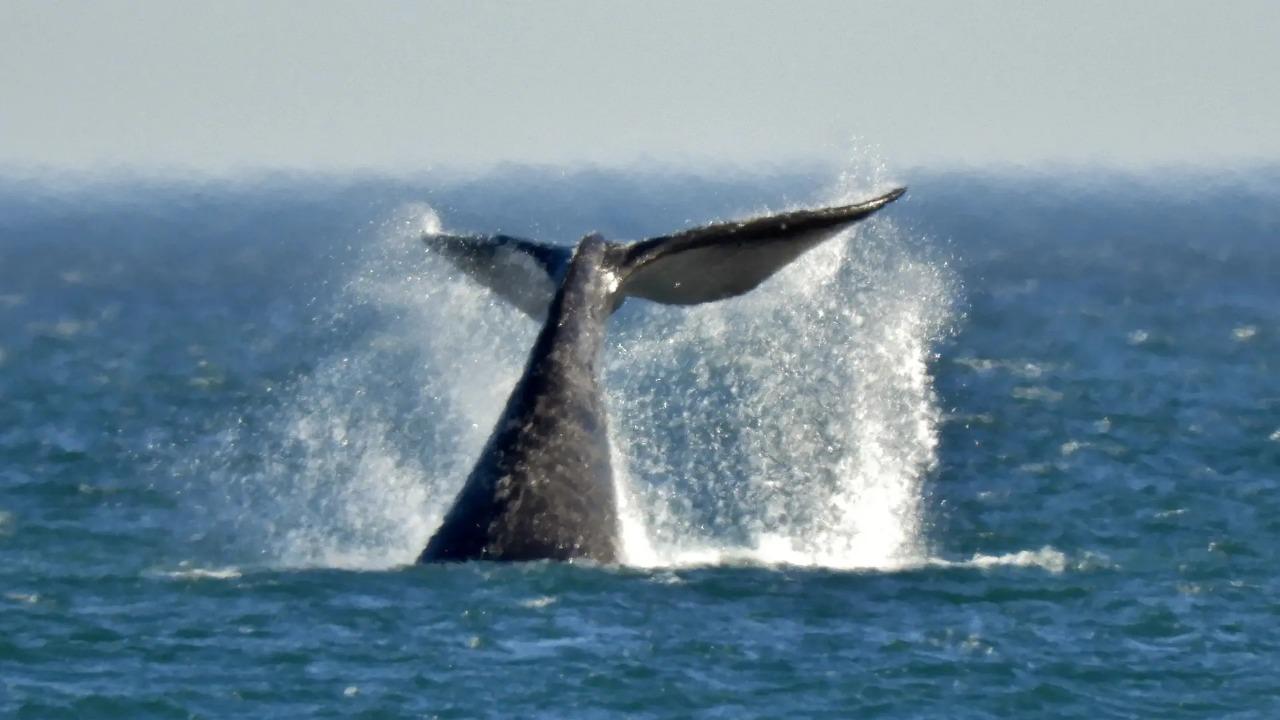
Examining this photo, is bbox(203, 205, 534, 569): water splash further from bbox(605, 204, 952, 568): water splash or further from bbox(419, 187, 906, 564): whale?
bbox(605, 204, 952, 568): water splash

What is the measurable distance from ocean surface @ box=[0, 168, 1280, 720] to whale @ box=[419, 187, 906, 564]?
1.26 feet

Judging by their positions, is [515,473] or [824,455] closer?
[515,473]

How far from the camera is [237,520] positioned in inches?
1081

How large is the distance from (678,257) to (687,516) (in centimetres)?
569

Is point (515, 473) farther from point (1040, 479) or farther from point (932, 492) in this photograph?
point (1040, 479)

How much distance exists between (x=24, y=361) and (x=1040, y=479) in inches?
975

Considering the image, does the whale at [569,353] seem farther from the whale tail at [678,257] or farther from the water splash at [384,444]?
the water splash at [384,444]

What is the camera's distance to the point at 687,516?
88.8 feet

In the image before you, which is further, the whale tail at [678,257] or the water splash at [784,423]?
the water splash at [784,423]

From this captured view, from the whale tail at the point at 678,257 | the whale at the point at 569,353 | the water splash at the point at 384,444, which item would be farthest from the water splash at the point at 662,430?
the whale at the point at 569,353

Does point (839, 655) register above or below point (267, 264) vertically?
below

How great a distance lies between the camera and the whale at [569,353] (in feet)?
68.6

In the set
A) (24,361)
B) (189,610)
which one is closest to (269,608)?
(189,610)

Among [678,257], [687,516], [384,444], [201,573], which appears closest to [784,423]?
[384,444]
